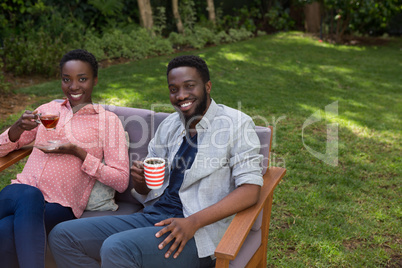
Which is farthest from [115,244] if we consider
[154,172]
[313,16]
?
[313,16]

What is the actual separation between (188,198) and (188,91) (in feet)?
2.24

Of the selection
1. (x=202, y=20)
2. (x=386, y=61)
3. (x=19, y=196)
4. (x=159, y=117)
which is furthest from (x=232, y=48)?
(x=19, y=196)

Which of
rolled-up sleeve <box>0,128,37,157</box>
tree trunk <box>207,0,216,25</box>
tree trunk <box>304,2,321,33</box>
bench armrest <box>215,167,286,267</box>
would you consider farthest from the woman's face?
tree trunk <box>304,2,321,33</box>

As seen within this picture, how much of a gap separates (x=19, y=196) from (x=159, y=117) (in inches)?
46.6

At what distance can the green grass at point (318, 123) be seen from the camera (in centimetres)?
354

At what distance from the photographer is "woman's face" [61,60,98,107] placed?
2.93m

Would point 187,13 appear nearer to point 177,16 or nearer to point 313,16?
point 177,16

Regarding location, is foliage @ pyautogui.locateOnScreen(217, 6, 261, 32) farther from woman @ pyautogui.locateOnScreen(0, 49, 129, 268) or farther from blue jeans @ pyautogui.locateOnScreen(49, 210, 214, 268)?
blue jeans @ pyautogui.locateOnScreen(49, 210, 214, 268)

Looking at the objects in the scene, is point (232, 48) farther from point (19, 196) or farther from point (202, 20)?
point (19, 196)

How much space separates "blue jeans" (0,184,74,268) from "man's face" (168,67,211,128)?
1105 millimetres

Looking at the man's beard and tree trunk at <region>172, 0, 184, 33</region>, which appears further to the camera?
tree trunk at <region>172, 0, 184, 33</region>

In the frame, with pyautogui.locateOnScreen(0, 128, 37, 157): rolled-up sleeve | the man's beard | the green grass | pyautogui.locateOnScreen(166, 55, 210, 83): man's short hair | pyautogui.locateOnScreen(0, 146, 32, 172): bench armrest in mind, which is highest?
pyautogui.locateOnScreen(166, 55, 210, 83): man's short hair

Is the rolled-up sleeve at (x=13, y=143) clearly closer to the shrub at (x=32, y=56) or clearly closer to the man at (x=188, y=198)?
the man at (x=188, y=198)

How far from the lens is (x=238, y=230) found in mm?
2188
